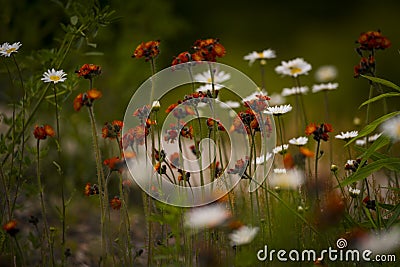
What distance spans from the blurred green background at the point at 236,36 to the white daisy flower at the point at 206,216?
1.64 meters

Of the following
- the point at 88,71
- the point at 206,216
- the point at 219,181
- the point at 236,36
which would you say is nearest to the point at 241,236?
the point at 206,216

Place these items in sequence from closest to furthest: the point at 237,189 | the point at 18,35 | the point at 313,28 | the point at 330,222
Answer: the point at 330,222, the point at 237,189, the point at 18,35, the point at 313,28

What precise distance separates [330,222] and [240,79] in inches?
27.8

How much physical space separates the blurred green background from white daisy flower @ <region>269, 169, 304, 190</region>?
1.57m

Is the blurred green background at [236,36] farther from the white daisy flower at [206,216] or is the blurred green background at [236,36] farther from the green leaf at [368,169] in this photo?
the green leaf at [368,169]

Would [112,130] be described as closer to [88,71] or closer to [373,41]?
[88,71]

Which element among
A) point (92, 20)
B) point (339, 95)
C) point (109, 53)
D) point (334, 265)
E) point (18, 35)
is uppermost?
point (339, 95)

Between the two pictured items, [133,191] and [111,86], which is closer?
[133,191]

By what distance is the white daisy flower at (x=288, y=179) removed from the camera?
1.72 metres

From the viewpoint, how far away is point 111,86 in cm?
401

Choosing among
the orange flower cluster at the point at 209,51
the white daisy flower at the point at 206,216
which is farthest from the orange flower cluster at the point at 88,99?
the white daisy flower at the point at 206,216

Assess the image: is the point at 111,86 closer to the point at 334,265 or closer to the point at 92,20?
the point at 92,20

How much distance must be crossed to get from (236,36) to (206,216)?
622 centimetres

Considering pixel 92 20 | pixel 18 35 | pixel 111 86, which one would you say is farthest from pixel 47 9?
pixel 92 20
